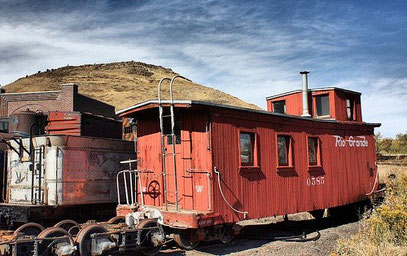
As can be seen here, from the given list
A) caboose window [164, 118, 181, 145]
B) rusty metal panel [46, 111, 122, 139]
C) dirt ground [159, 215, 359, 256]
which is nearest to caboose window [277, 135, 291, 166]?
dirt ground [159, 215, 359, 256]

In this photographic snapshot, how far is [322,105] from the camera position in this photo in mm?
15805

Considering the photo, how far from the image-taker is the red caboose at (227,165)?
9.95m

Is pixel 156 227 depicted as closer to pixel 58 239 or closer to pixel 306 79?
pixel 58 239

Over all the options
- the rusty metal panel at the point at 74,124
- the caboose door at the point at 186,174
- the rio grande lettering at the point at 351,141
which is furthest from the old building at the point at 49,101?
the caboose door at the point at 186,174

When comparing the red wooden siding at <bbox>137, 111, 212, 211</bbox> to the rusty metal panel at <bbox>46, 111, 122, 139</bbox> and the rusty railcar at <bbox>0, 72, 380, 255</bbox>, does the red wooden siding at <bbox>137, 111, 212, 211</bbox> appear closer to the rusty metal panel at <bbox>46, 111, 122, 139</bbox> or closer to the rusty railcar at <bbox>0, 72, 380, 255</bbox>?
the rusty railcar at <bbox>0, 72, 380, 255</bbox>

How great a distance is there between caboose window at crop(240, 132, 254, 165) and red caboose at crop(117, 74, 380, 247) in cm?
3

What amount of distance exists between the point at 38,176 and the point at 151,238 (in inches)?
176

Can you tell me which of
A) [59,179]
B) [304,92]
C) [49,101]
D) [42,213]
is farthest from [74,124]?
[49,101]

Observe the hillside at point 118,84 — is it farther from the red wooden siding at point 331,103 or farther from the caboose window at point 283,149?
the caboose window at point 283,149

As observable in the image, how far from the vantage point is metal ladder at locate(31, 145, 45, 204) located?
1152 centimetres

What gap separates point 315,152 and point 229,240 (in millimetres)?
4886

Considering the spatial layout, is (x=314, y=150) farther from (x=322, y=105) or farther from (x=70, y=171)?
(x=70, y=171)

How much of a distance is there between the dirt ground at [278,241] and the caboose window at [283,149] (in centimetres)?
214

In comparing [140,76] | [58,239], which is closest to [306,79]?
[58,239]
